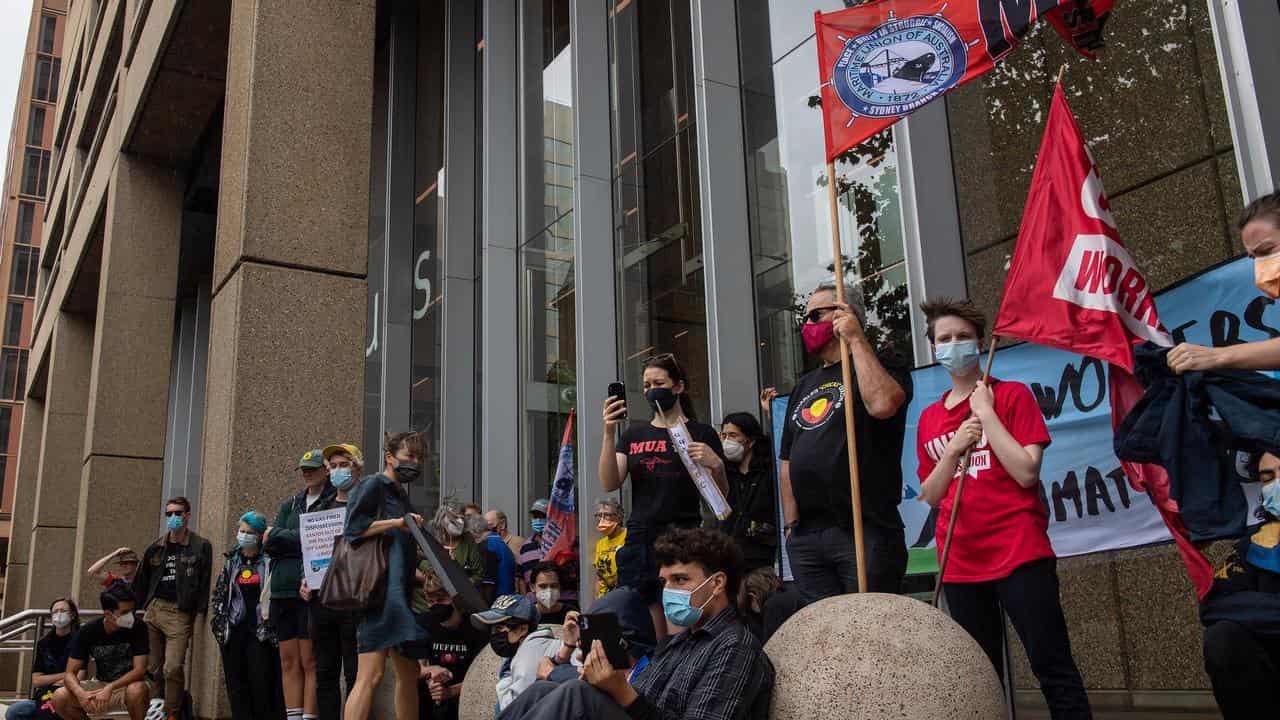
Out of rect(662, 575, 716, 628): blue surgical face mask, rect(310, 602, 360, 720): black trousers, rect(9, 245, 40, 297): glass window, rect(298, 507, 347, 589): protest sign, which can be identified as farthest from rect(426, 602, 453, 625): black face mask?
rect(9, 245, 40, 297): glass window

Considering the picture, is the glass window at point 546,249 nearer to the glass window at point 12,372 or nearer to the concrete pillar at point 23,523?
the concrete pillar at point 23,523

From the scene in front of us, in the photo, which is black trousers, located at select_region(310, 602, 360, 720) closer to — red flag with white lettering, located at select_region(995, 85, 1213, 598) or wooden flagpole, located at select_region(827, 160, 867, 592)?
wooden flagpole, located at select_region(827, 160, 867, 592)

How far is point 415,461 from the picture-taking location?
689cm

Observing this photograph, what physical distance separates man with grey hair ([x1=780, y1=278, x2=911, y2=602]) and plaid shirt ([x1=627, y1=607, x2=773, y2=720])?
73 cm

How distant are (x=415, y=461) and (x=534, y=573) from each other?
106 centimetres

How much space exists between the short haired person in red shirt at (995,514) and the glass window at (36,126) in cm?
6937

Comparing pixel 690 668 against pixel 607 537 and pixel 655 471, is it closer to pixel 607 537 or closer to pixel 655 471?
pixel 655 471

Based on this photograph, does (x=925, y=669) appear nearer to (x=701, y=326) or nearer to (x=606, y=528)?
(x=606, y=528)

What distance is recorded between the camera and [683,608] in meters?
4.41

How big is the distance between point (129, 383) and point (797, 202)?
42.2 feet

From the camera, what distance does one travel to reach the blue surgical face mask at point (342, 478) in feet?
24.4

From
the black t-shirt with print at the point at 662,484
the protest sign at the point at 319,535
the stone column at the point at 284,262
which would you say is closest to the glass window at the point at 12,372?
the stone column at the point at 284,262

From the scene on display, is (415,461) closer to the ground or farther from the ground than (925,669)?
farther from the ground

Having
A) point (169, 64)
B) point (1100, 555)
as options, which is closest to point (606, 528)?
point (1100, 555)
